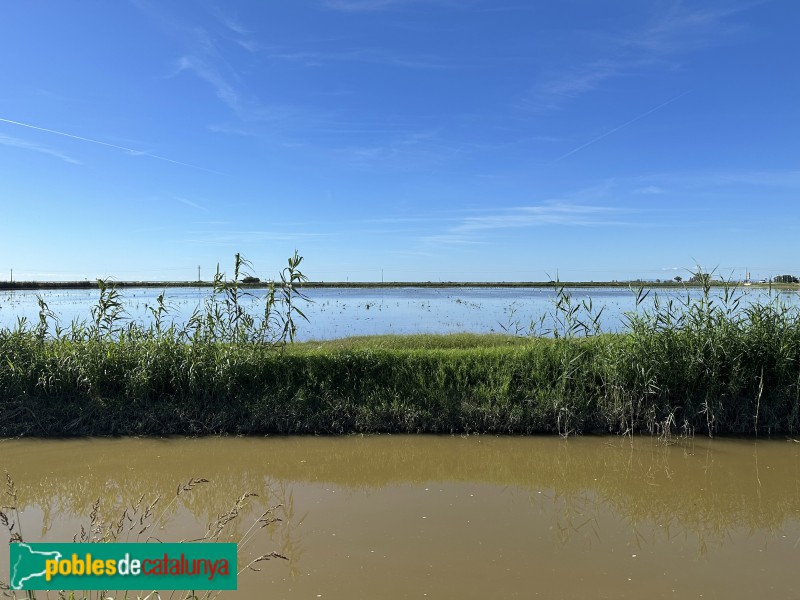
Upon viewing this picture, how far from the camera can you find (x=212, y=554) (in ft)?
8.01

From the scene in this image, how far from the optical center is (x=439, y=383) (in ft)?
25.4

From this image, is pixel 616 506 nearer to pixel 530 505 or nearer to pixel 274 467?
pixel 530 505

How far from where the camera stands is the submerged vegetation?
735cm

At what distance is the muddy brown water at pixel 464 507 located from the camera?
380cm

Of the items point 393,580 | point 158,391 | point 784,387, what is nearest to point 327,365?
point 158,391

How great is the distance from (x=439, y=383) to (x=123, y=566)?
569cm

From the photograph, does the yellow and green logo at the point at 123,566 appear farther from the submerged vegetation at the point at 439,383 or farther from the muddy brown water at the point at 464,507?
the submerged vegetation at the point at 439,383

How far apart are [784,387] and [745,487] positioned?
2814 mm

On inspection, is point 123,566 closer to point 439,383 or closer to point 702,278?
point 439,383

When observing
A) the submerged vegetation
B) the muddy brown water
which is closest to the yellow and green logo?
the muddy brown water

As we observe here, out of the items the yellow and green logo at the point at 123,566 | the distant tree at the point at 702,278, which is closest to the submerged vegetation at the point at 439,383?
the distant tree at the point at 702,278

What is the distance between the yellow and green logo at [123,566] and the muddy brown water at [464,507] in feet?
4.57

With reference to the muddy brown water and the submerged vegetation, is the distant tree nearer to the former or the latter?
the submerged vegetation

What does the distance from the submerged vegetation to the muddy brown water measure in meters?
0.35
